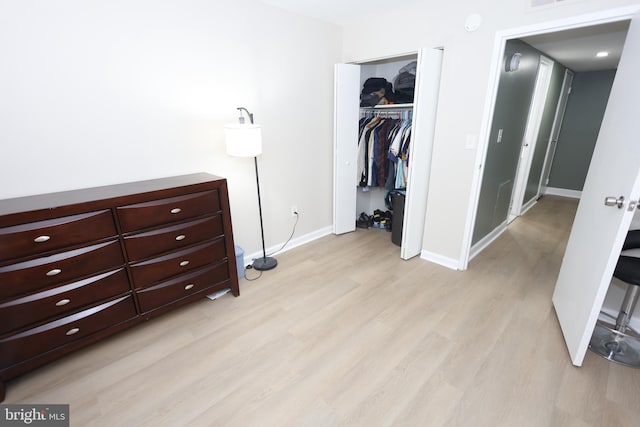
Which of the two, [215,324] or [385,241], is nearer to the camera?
[215,324]

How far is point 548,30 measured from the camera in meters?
1.95

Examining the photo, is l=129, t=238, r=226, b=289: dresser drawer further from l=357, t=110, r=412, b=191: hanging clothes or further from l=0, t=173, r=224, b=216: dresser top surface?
l=357, t=110, r=412, b=191: hanging clothes

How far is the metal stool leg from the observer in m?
1.73

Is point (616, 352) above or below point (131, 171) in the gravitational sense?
below

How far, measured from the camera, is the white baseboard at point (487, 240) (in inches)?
118

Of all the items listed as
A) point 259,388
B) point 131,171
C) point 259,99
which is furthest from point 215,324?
point 259,99

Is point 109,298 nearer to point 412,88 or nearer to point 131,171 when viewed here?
point 131,171

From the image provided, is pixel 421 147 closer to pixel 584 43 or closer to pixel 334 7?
pixel 334 7

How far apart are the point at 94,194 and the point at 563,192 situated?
7.01 meters


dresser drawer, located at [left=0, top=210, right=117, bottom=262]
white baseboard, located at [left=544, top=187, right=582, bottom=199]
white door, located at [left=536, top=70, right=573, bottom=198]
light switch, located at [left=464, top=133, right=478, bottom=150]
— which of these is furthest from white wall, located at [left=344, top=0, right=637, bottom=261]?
white baseboard, located at [left=544, top=187, right=582, bottom=199]

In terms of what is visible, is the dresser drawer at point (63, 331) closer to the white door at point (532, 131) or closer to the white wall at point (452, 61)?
the white wall at point (452, 61)

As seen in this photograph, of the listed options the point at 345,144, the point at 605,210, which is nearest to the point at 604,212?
the point at 605,210

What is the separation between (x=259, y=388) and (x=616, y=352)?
2.19 meters

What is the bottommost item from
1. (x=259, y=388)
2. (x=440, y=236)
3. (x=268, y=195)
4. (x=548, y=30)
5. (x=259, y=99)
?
(x=259, y=388)
